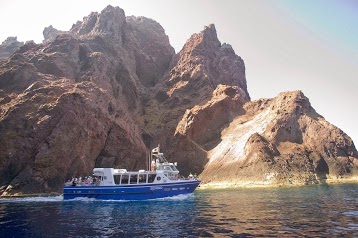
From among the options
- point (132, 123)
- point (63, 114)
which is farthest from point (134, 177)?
point (132, 123)

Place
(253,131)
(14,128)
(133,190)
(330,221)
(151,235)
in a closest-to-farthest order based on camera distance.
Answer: (151,235) → (330,221) → (133,190) → (14,128) → (253,131)

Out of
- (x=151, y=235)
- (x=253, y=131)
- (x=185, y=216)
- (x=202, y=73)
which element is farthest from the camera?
(x=202, y=73)

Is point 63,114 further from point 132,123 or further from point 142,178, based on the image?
point 142,178

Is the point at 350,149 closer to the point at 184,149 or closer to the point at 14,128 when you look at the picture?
the point at 184,149

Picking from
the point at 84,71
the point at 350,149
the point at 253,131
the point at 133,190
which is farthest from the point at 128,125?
the point at 350,149

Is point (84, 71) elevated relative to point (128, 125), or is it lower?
elevated

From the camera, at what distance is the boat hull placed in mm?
55875

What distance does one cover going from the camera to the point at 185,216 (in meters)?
33.8

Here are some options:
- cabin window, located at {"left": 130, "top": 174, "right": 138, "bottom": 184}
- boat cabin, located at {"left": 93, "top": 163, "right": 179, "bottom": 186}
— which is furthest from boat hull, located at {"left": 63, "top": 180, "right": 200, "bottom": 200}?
cabin window, located at {"left": 130, "top": 174, "right": 138, "bottom": 184}

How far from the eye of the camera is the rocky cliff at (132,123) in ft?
292

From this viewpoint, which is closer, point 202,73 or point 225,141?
point 225,141

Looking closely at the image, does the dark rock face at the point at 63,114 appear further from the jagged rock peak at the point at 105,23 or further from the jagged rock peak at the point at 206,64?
the jagged rock peak at the point at 206,64

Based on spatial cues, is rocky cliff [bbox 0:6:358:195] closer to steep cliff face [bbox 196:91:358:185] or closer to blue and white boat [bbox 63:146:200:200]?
steep cliff face [bbox 196:91:358:185]

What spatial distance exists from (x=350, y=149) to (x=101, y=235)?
113m
